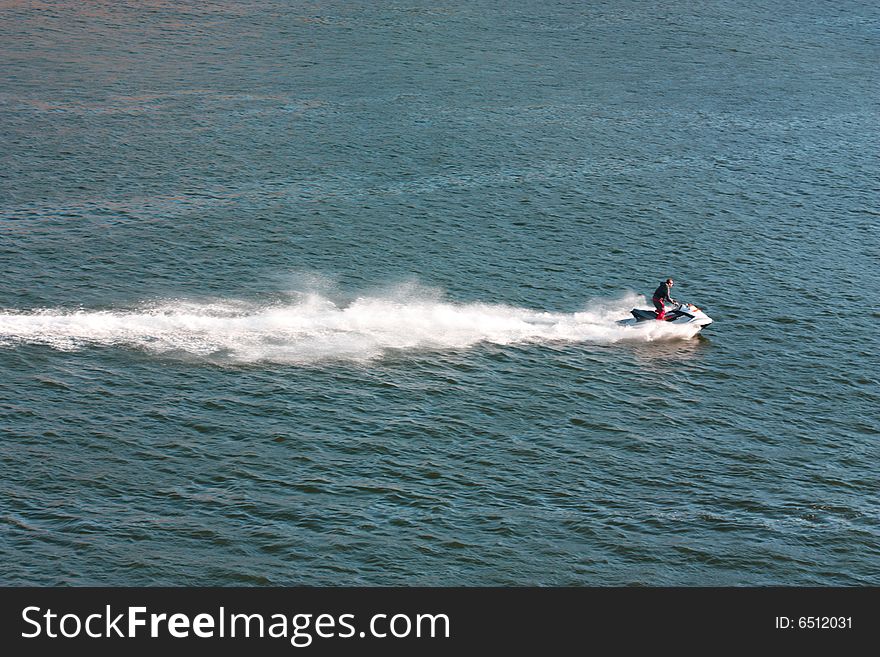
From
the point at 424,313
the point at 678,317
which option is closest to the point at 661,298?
the point at 678,317

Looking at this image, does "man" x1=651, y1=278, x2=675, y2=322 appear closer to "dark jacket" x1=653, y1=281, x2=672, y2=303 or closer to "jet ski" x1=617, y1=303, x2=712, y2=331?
"dark jacket" x1=653, y1=281, x2=672, y2=303

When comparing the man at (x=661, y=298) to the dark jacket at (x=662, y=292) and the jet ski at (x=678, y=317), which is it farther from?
the jet ski at (x=678, y=317)

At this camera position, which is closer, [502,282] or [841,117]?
[502,282]

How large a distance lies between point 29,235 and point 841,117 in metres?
83.1

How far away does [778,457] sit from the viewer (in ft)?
171

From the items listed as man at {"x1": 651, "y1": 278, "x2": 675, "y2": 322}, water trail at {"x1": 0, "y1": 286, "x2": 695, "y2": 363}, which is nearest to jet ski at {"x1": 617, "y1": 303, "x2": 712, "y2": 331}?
man at {"x1": 651, "y1": 278, "x2": 675, "y2": 322}

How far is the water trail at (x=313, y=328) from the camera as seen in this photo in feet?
194

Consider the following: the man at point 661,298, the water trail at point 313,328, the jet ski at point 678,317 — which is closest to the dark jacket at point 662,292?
the man at point 661,298

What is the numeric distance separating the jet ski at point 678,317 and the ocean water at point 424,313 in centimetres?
88

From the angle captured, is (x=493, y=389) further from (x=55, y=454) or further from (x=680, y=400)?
(x=55, y=454)

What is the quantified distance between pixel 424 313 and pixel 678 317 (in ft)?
49.6

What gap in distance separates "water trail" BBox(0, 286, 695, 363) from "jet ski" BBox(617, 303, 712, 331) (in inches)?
16.6

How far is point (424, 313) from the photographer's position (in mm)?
65125
